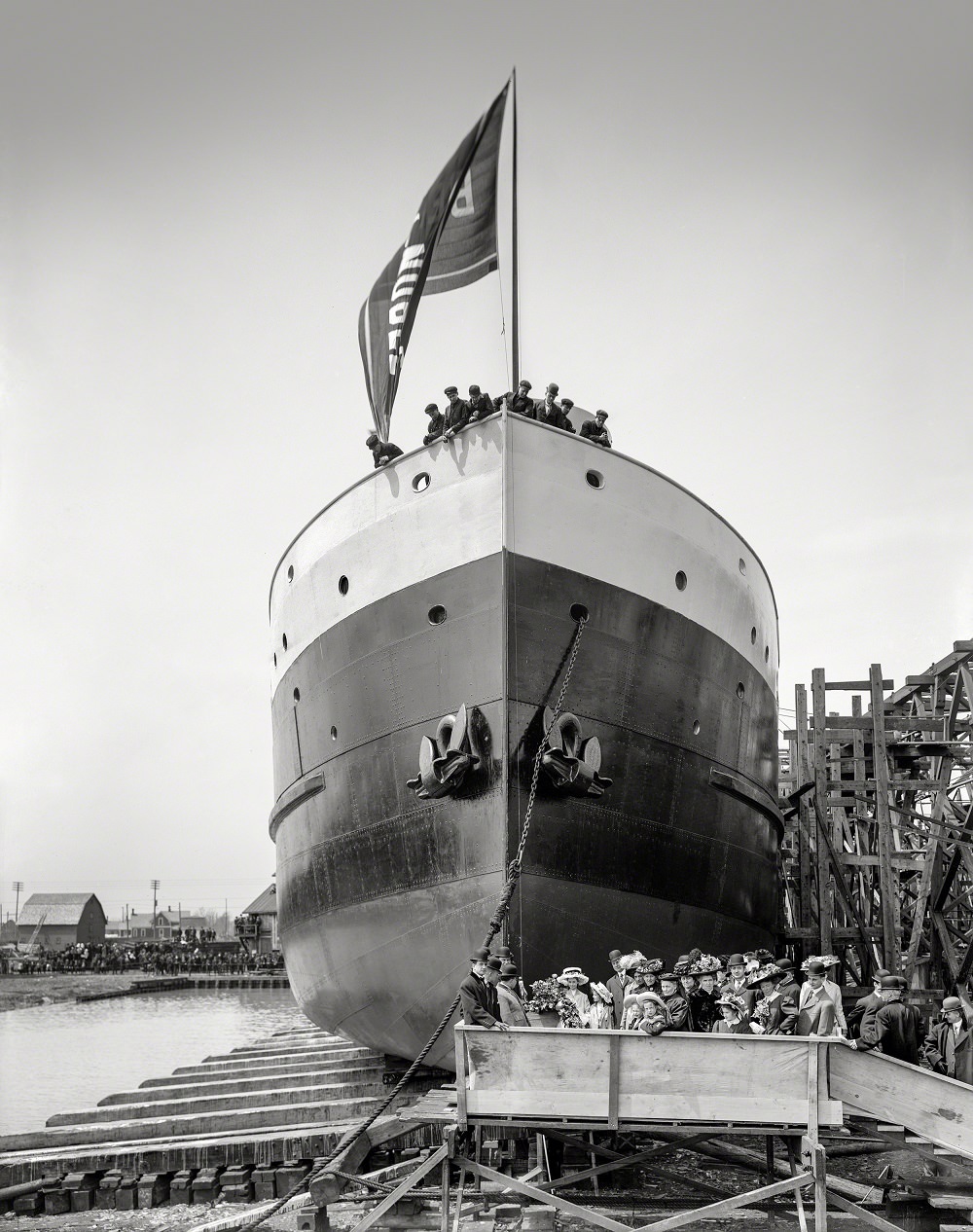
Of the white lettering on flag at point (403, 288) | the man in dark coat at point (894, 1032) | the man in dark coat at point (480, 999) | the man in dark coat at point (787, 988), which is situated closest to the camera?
the man in dark coat at point (480, 999)

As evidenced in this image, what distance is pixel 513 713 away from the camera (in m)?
8.43

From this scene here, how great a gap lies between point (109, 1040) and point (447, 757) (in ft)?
67.5

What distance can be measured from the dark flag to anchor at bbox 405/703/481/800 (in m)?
A: 3.56

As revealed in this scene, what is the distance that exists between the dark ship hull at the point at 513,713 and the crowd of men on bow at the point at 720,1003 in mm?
792

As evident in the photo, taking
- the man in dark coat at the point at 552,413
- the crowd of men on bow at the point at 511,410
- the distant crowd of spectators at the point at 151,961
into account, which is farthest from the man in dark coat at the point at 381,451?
the distant crowd of spectators at the point at 151,961

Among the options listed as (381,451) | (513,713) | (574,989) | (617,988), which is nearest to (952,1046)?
(617,988)

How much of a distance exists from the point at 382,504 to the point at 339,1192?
18.2 feet

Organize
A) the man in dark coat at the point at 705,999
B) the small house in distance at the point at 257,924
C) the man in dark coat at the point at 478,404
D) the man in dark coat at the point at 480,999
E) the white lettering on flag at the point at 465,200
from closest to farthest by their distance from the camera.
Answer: the man in dark coat at the point at 480,999 → the man in dark coat at the point at 705,999 → the man in dark coat at the point at 478,404 → the white lettering on flag at the point at 465,200 → the small house in distance at the point at 257,924

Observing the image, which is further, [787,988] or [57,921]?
[57,921]

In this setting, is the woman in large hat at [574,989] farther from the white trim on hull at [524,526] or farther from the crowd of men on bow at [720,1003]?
the white trim on hull at [524,526]

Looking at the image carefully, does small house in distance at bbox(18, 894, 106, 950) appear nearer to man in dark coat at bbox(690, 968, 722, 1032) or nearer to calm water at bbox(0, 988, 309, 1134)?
calm water at bbox(0, 988, 309, 1134)

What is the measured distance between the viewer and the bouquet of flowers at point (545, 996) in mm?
7180

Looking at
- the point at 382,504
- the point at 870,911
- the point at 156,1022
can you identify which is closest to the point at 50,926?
the point at 156,1022

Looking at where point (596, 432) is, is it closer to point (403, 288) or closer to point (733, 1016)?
point (403, 288)
